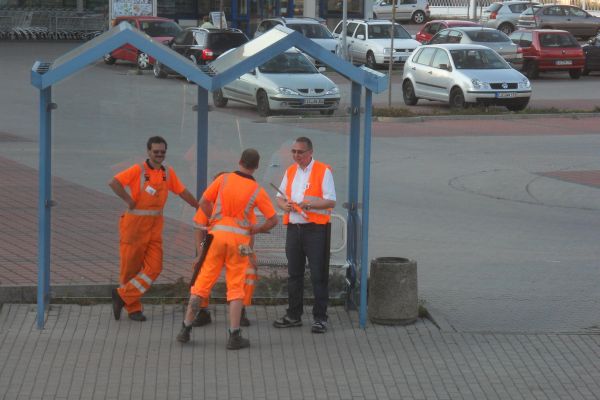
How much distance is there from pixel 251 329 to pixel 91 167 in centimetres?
770

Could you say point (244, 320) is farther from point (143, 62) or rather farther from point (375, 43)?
point (375, 43)

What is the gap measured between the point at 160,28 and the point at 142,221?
3112 cm

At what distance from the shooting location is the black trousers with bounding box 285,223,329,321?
355 inches

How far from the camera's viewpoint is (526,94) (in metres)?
26.6

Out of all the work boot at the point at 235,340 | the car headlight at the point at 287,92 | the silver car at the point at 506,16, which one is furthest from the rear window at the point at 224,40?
the work boot at the point at 235,340

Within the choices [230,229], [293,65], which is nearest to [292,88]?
[293,65]

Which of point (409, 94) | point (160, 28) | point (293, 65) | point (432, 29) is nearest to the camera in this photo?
point (293, 65)

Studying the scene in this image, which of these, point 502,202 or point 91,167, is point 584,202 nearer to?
point 502,202

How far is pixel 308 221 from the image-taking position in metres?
9.00

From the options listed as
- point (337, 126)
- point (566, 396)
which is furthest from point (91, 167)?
point (566, 396)

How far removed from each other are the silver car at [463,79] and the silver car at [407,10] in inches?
1271

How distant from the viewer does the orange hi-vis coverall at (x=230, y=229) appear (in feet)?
27.9

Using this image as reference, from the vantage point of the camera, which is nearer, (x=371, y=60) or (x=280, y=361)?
(x=280, y=361)

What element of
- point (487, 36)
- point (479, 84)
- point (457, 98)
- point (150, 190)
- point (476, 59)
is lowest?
point (457, 98)
